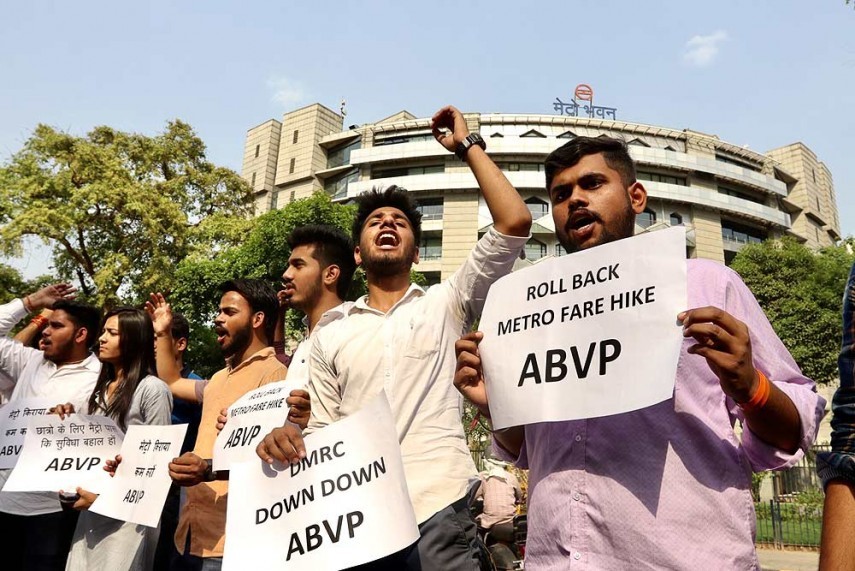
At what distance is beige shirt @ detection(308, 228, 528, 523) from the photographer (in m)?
2.27

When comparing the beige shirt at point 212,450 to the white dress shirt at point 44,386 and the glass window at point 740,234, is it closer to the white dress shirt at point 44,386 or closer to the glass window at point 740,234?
the white dress shirt at point 44,386

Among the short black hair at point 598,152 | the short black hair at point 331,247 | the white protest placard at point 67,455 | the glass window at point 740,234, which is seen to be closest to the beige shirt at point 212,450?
the short black hair at point 331,247

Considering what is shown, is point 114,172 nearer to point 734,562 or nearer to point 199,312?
point 199,312

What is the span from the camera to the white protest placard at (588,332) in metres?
1.52

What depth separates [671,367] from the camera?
57.4 inches

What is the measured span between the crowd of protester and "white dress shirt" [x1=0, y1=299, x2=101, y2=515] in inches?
0.5

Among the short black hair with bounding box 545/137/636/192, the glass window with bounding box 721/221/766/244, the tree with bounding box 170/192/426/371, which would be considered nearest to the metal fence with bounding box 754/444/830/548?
the short black hair with bounding box 545/137/636/192

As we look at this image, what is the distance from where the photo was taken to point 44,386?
14.4 ft

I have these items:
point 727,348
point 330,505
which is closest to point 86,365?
point 330,505

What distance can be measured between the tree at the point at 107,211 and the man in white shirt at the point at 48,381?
1762 centimetres

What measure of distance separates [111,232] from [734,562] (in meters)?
24.3

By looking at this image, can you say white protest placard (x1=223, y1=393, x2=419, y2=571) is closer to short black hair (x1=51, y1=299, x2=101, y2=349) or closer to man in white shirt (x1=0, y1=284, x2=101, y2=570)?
man in white shirt (x1=0, y1=284, x2=101, y2=570)

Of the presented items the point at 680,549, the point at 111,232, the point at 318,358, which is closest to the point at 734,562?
the point at 680,549

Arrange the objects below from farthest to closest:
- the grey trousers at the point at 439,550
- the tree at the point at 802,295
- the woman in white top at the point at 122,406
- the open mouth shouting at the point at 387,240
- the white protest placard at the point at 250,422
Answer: the tree at the point at 802,295
the woman in white top at the point at 122,406
the open mouth shouting at the point at 387,240
the white protest placard at the point at 250,422
the grey trousers at the point at 439,550
